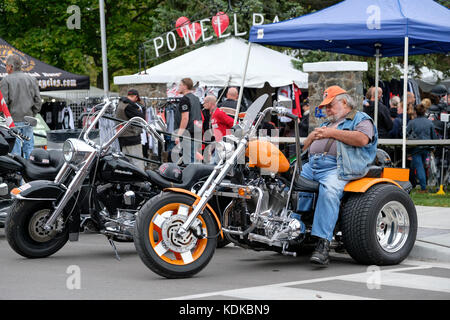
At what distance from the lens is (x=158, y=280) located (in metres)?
6.73

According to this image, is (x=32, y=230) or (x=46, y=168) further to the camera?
(x=46, y=168)

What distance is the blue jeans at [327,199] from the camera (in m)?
7.30

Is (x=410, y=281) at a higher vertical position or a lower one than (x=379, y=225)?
lower

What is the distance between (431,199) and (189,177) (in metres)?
6.15

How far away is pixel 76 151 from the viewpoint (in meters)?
7.86

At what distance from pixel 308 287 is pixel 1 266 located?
304 centimetres

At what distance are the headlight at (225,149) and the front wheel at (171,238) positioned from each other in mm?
490

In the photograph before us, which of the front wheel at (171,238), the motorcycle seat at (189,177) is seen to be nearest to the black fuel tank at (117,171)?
the motorcycle seat at (189,177)

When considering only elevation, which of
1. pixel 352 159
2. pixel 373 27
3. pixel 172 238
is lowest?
pixel 172 238

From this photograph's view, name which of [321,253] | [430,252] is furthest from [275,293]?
[430,252]

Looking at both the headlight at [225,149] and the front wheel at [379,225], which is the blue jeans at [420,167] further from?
the headlight at [225,149]

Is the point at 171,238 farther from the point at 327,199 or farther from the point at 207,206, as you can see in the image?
the point at 327,199

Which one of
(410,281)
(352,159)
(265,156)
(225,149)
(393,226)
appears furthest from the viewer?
(393,226)
